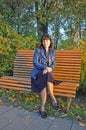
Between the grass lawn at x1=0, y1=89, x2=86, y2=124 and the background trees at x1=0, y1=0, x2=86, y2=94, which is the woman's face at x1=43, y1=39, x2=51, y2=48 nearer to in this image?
the grass lawn at x1=0, y1=89, x2=86, y2=124

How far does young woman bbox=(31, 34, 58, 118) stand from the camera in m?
5.55

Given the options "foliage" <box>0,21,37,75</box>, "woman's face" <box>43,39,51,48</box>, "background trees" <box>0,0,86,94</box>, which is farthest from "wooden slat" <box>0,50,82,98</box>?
"background trees" <box>0,0,86,94</box>

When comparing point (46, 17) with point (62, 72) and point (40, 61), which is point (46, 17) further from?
point (40, 61)

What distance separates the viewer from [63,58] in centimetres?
656

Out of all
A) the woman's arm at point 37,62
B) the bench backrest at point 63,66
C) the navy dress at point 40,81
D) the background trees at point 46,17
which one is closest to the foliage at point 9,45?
the bench backrest at point 63,66

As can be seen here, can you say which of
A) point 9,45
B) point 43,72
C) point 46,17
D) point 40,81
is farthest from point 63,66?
point 46,17

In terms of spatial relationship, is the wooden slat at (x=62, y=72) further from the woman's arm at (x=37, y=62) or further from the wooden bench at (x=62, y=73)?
the woman's arm at (x=37, y=62)

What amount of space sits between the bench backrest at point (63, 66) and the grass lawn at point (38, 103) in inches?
19.5

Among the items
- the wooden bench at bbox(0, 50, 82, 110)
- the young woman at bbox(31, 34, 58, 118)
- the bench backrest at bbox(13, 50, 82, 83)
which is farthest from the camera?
the bench backrest at bbox(13, 50, 82, 83)

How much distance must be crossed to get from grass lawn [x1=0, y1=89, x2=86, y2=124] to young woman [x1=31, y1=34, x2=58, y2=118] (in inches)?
8.3

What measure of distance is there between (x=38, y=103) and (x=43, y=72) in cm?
74

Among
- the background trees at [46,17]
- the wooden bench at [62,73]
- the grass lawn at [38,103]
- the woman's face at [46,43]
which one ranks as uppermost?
the background trees at [46,17]

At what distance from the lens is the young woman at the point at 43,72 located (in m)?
5.55

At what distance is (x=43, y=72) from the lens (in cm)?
572
